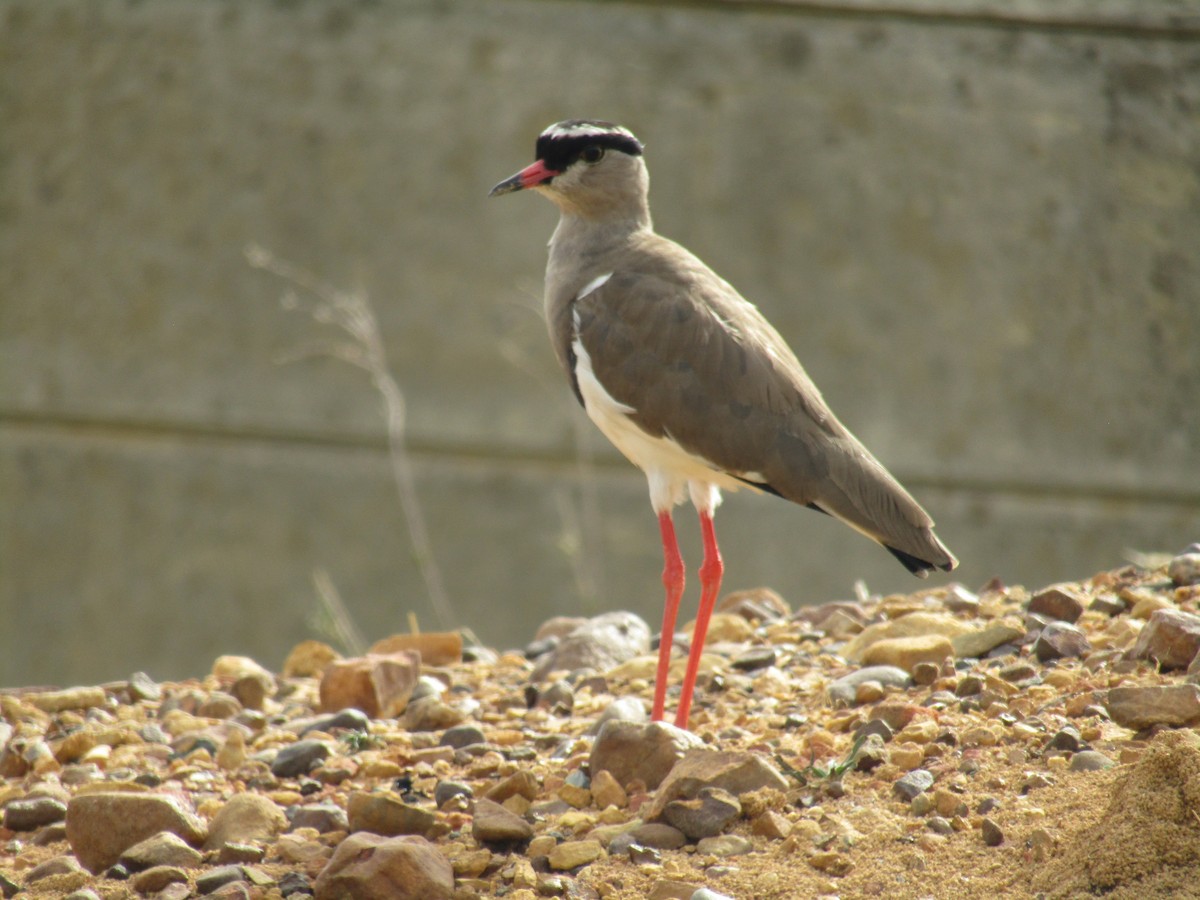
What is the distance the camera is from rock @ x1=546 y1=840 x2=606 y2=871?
9.57 ft

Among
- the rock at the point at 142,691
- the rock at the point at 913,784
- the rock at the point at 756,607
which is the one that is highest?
the rock at the point at 913,784

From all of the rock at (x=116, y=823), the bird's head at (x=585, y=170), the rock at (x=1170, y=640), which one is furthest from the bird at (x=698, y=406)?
the rock at (x=116, y=823)

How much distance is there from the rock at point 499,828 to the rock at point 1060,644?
1501mm

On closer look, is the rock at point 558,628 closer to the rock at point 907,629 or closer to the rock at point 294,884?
the rock at point 907,629

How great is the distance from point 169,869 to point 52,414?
5.29 metres

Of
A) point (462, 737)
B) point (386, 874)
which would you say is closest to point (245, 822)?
point (386, 874)

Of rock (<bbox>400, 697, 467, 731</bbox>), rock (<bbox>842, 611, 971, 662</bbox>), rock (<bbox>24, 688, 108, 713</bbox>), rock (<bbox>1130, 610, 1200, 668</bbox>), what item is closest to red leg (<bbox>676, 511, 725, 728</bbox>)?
rock (<bbox>842, 611, 971, 662</bbox>)

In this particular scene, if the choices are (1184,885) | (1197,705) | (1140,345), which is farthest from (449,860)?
(1140,345)

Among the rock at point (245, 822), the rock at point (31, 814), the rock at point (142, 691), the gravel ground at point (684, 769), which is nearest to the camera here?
the gravel ground at point (684, 769)

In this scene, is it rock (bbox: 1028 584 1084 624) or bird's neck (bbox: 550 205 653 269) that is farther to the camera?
bird's neck (bbox: 550 205 653 269)

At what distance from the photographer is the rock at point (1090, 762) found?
2.96m

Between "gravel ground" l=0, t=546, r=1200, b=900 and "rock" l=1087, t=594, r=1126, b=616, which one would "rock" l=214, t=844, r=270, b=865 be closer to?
"gravel ground" l=0, t=546, r=1200, b=900

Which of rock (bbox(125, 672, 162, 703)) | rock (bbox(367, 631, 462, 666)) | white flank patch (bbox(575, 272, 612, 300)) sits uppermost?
white flank patch (bbox(575, 272, 612, 300))

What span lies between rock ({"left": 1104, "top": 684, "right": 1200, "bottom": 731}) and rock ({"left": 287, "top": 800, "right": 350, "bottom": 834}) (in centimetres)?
181
